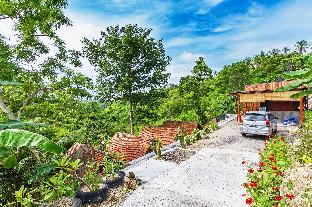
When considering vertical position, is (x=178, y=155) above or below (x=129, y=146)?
below

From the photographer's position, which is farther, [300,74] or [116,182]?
[116,182]

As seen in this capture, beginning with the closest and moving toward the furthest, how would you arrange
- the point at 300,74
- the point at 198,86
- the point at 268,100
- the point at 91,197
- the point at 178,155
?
the point at 300,74 < the point at 91,197 < the point at 178,155 < the point at 268,100 < the point at 198,86

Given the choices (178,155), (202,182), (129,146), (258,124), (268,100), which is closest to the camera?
(202,182)

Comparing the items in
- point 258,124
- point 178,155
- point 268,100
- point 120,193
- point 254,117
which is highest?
point 268,100

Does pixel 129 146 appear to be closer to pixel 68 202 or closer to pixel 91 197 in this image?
pixel 91 197

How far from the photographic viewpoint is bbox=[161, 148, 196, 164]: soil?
1248 centimetres

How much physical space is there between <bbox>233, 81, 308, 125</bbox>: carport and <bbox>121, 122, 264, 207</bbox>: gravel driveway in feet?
23.1

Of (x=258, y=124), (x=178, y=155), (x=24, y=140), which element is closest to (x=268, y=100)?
(x=258, y=124)

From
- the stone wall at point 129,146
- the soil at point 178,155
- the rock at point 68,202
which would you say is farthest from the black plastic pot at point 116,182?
the stone wall at point 129,146

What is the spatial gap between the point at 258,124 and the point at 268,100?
6.10 meters

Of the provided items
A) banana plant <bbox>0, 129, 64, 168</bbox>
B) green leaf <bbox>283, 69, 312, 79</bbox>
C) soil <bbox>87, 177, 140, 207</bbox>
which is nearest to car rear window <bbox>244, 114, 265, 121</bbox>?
soil <bbox>87, 177, 140, 207</bbox>

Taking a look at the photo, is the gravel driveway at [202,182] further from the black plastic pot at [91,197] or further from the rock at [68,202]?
the rock at [68,202]

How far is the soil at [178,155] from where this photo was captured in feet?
40.9

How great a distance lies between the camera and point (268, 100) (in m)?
21.4
